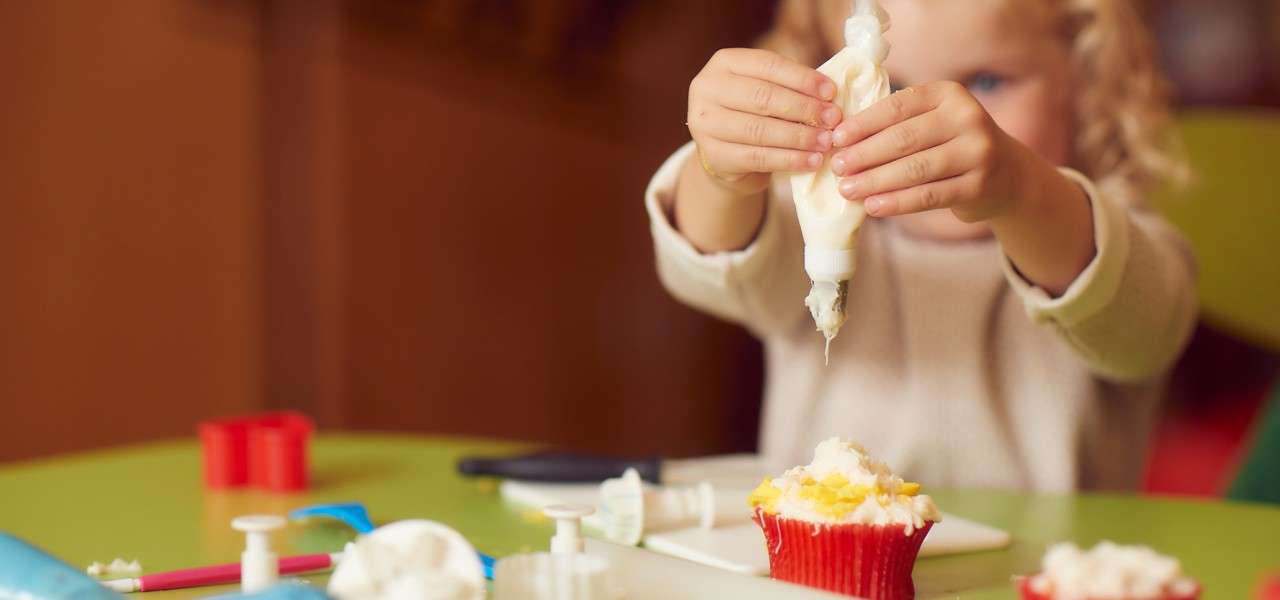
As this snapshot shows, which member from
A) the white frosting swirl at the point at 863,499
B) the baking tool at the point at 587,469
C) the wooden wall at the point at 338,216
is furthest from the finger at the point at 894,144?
the wooden wall at the point at 338,216

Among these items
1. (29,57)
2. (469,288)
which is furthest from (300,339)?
(29,57)

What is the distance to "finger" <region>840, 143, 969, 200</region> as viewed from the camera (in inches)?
22.7

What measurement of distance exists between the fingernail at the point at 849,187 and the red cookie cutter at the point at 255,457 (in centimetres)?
51

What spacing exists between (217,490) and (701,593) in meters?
0.50

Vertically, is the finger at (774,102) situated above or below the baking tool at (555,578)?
above

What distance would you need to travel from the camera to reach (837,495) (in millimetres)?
550

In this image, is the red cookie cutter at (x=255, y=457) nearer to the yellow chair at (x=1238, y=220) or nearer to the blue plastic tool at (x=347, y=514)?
the blue plastic tool at (x=347, y=514)

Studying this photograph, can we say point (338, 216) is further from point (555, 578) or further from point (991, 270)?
point (555, 578)

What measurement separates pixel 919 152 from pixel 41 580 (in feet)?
1.42

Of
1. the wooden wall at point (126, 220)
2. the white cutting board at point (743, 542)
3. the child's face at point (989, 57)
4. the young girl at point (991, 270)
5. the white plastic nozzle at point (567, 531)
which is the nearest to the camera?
the white plastic nozzle at point (567, 531)

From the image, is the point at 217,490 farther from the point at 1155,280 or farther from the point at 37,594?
the point at 1155,280

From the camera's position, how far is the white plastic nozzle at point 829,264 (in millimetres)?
562

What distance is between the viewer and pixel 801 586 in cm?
52

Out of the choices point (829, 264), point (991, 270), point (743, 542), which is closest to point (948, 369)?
point (991, 270)
